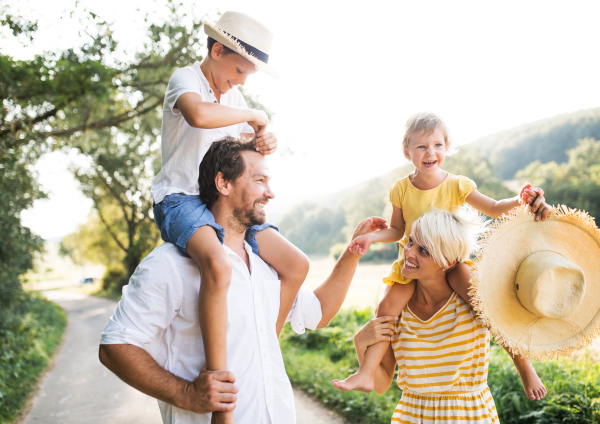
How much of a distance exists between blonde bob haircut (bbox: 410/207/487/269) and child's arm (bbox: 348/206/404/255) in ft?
1.11

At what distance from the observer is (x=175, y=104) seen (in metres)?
2.34

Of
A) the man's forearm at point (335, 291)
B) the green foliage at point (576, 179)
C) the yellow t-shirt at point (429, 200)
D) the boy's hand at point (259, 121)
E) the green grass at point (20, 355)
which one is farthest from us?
the green foliage at point (576, 179)

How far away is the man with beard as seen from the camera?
6.33 ft

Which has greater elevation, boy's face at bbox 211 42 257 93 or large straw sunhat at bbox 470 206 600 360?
boy's face at bbox 211 42 257 93

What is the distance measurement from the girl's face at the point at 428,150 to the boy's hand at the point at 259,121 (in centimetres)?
91

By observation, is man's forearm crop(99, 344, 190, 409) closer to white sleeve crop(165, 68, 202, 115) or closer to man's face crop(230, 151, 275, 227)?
man's face crop(230, 151, 275, 227)

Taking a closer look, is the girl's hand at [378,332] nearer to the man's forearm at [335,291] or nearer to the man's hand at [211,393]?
the man's forearm at [335,291]

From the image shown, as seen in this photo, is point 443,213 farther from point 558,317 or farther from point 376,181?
point 376,181

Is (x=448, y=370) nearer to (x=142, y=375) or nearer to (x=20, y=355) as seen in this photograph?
(x=142, y=375)

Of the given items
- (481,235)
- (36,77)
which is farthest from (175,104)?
(36,77)

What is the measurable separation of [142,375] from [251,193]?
3.49 feet

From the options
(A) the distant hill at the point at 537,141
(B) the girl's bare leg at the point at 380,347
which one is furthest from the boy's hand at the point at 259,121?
(A) the distant hill at the point at 537,141

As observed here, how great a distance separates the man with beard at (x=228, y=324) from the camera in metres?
1.93

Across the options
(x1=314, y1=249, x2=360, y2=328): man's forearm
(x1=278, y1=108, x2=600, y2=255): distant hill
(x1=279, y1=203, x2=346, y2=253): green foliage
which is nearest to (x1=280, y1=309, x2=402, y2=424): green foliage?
(x1=314, y1=249, x2=360, y2=328): man's forearm
